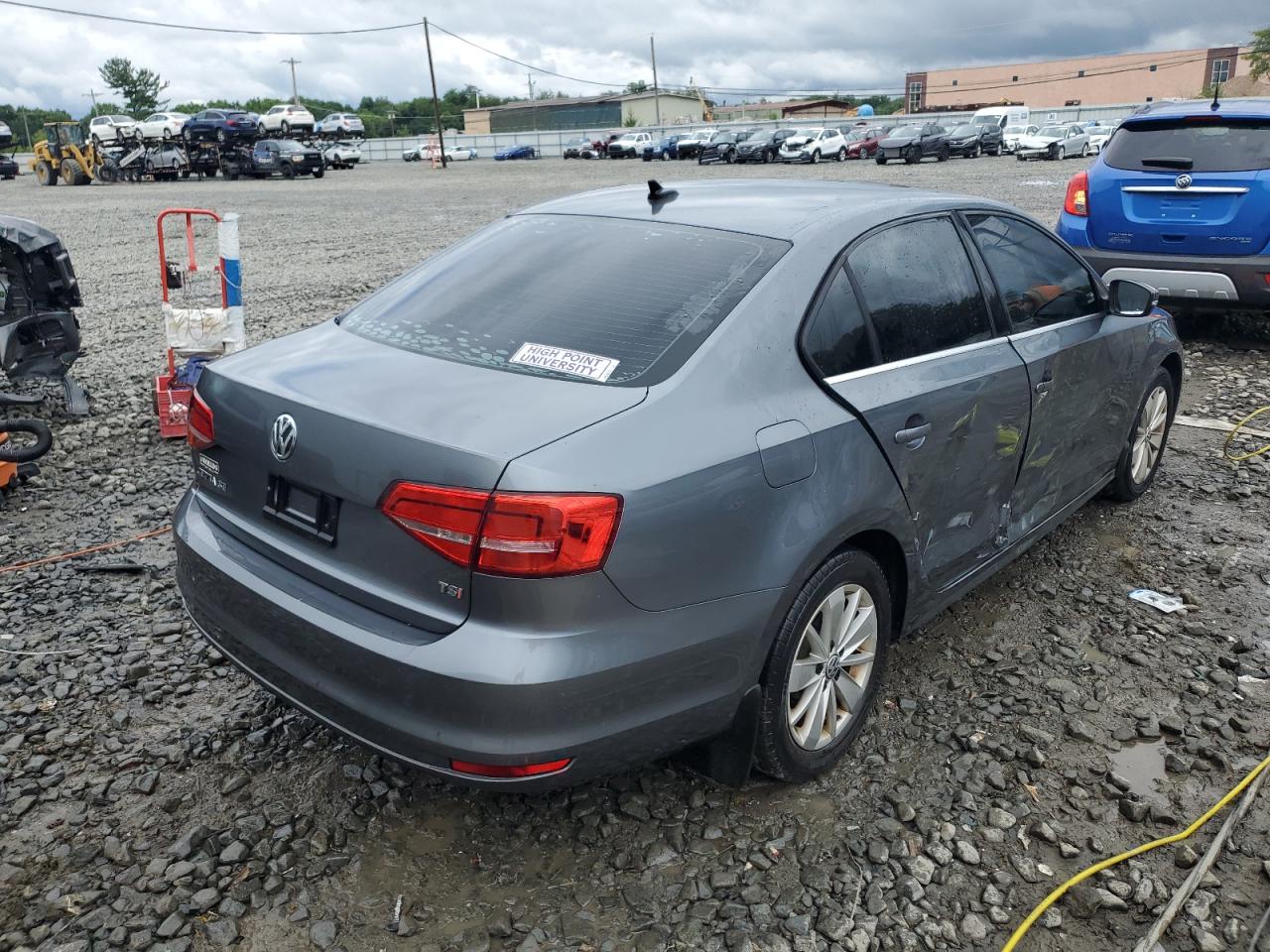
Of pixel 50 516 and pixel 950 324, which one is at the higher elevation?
pixel 950 324

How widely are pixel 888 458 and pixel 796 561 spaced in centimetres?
52

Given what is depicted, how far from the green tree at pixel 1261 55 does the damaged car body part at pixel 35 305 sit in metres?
77.2

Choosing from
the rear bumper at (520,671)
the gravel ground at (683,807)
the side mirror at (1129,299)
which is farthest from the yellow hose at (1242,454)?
the rear bumper at (520,671)

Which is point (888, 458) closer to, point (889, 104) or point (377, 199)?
point (377, 199)

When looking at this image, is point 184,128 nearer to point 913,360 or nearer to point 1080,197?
point 1080,197

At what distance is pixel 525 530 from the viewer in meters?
2.24

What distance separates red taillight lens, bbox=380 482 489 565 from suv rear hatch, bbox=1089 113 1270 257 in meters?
7.17

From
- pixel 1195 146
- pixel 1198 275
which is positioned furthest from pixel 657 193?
pixel 1195 146

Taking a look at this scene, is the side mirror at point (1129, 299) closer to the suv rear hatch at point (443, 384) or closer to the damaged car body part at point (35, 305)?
the suv rear hatch at point (443, 384)

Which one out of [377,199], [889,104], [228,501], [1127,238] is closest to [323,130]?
[377,199]

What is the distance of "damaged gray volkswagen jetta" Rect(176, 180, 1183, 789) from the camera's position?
2.29 metres

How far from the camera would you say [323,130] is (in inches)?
2206

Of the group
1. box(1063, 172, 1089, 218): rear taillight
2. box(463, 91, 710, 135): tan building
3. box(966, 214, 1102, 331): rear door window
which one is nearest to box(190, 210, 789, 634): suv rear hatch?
box(966, 214, 1102, 331): rear door window

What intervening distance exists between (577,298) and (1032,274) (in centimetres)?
196
